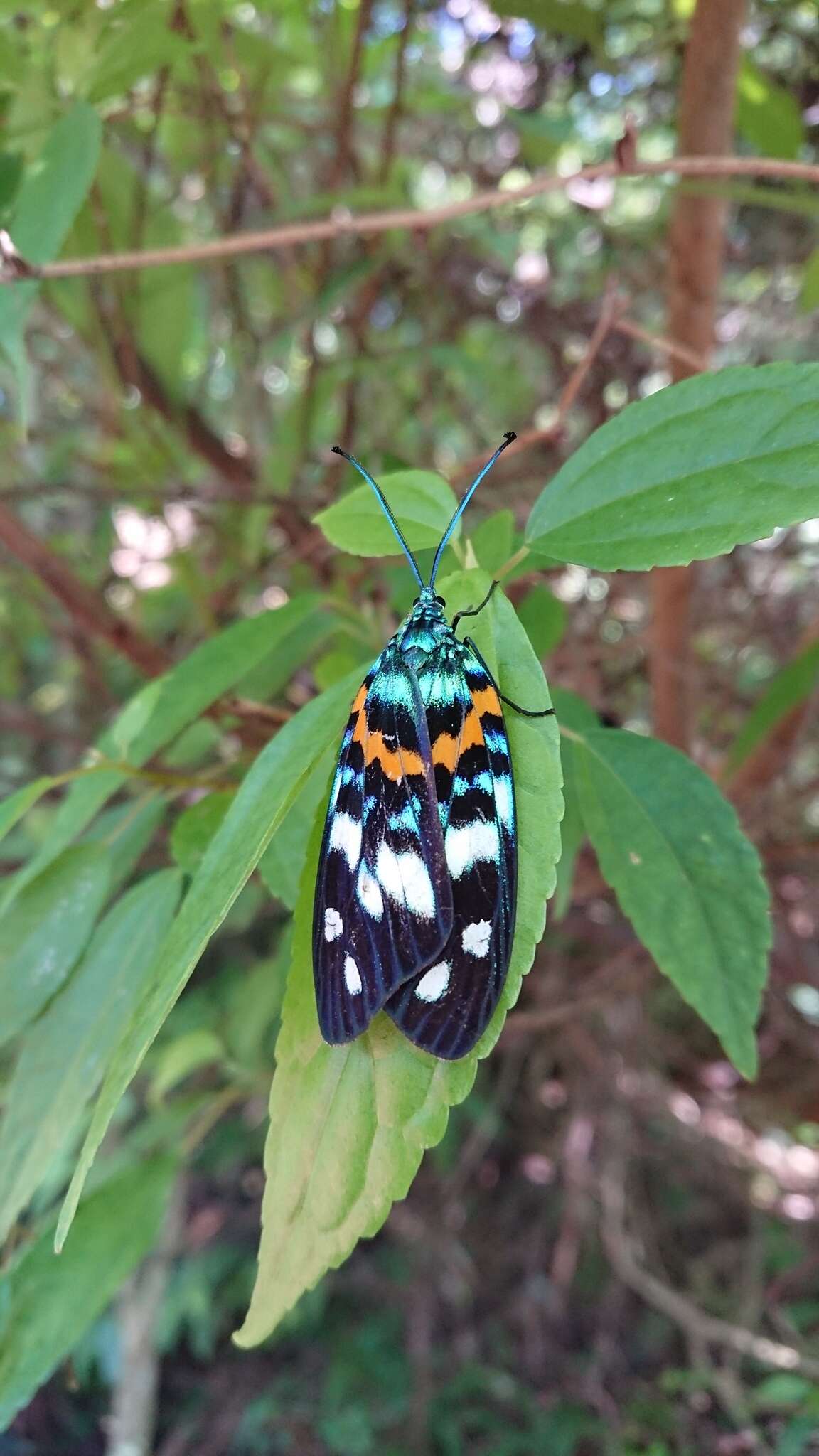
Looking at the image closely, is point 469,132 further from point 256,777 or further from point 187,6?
point 256,777

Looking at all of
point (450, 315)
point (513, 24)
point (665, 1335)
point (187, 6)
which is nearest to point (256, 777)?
point (187, 6)

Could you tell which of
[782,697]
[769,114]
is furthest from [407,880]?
[769,114]

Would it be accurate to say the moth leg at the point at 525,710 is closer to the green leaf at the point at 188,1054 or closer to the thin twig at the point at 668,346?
the thin twig at the point at 668,346

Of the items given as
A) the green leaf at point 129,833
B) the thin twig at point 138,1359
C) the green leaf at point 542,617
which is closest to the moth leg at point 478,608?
the green leaf at point 542,617

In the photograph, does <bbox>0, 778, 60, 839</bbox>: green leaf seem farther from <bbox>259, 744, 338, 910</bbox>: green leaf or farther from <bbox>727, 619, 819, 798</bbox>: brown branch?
<bbox>727, 619, 819, 798</bbox>: brown branch

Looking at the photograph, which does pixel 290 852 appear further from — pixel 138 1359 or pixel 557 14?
pixel 138 1359
